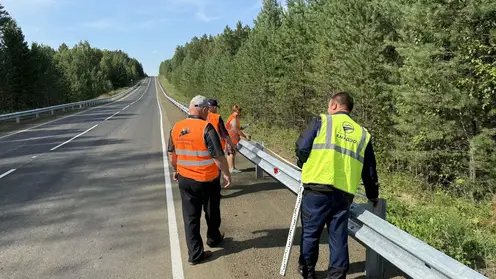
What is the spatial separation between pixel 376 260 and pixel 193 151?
2410 millimetres

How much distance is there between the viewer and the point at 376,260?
3980 millimetres

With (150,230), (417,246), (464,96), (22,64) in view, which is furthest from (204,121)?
(22,64)

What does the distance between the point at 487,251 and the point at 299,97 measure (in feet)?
49.6

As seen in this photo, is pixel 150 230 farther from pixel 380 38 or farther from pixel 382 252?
pixel 380 38

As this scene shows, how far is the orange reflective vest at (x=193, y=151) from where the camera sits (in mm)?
4449

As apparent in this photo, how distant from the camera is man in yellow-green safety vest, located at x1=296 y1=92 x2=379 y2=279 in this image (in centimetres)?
354

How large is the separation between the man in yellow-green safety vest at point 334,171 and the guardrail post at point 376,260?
0.17m

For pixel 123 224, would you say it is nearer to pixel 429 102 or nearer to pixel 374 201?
pixel 374 201

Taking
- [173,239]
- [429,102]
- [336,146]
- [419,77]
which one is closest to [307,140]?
[336,146]

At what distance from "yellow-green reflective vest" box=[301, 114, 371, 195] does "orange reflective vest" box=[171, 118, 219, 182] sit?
4.79 ft

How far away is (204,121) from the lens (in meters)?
4.52

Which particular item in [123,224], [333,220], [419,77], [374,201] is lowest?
[123,224]

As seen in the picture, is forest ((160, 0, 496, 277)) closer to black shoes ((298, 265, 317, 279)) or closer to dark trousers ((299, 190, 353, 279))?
dark trousers ((299, 190, 353, 279))

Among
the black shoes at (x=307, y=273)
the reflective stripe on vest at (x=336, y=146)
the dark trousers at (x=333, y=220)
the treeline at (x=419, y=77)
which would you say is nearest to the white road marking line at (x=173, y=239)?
the black shoes at (x=307, y=273)
